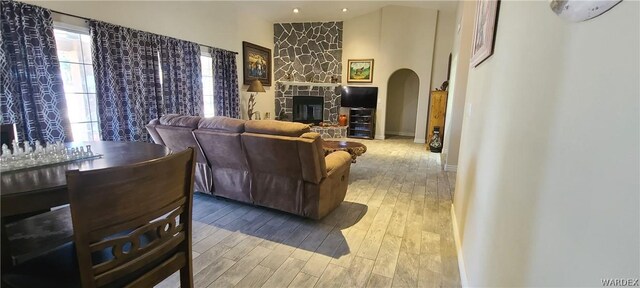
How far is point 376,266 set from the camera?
200 centimetres

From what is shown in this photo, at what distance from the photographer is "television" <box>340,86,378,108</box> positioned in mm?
7590

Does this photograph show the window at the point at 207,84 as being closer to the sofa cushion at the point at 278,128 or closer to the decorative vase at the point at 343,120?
the decorative vase at the point at 343,120

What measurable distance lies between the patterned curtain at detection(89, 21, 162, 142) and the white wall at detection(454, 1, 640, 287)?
4.27 m

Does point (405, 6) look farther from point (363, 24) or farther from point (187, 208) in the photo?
point (187, 208)

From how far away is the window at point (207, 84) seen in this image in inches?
221

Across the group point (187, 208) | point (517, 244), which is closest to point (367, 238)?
point (517, 244)

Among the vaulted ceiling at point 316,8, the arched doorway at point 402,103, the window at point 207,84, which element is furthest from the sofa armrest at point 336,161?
the arched doorway at point 402,103

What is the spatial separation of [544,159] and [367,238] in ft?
5.63

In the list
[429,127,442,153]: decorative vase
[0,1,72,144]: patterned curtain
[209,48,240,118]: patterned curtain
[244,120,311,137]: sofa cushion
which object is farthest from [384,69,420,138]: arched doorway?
[0,1,72,144]: patterned curtain

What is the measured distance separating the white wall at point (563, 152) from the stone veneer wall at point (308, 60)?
21.5ft

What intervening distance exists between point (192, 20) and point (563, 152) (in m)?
5.61

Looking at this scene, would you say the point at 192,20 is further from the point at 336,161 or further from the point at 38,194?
the point at 38,194

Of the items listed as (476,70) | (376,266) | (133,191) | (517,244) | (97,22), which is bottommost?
(376,266)

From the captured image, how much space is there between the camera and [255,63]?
7.02 metres
